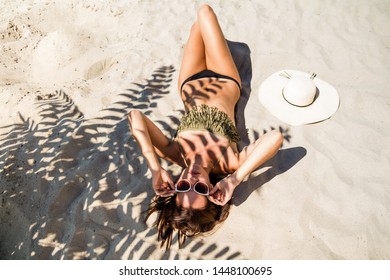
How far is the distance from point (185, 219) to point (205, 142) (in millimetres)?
1030

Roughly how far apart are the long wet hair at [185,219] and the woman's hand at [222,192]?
0.26ft

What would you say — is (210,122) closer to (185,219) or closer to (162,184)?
(162,184)

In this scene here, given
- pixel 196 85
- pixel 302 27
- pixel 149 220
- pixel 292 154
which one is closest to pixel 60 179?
pixel 149 220

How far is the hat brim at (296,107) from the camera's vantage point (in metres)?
4.03

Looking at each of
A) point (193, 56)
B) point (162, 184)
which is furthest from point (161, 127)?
point (162, 184)

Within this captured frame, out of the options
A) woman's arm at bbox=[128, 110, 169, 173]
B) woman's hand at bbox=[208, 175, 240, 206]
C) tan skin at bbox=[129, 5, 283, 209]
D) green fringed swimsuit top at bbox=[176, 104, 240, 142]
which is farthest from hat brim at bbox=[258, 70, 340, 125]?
woman's arm at bbox=[128, 110, 169, 173]

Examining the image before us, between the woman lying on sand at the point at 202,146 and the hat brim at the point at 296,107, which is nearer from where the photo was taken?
the woman lying on sand at the point at 202,146

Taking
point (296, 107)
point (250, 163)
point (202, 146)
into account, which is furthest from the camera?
point (296, 107)

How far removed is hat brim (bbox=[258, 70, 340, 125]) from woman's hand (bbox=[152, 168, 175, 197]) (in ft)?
6.55

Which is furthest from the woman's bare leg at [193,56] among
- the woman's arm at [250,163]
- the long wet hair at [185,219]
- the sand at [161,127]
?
the long wet hair at [185,219]

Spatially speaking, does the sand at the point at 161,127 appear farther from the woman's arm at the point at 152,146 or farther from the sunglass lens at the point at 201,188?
the sunglass lens at the point at 201,188

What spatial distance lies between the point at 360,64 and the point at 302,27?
1.31m

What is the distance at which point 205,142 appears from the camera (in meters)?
3.50
